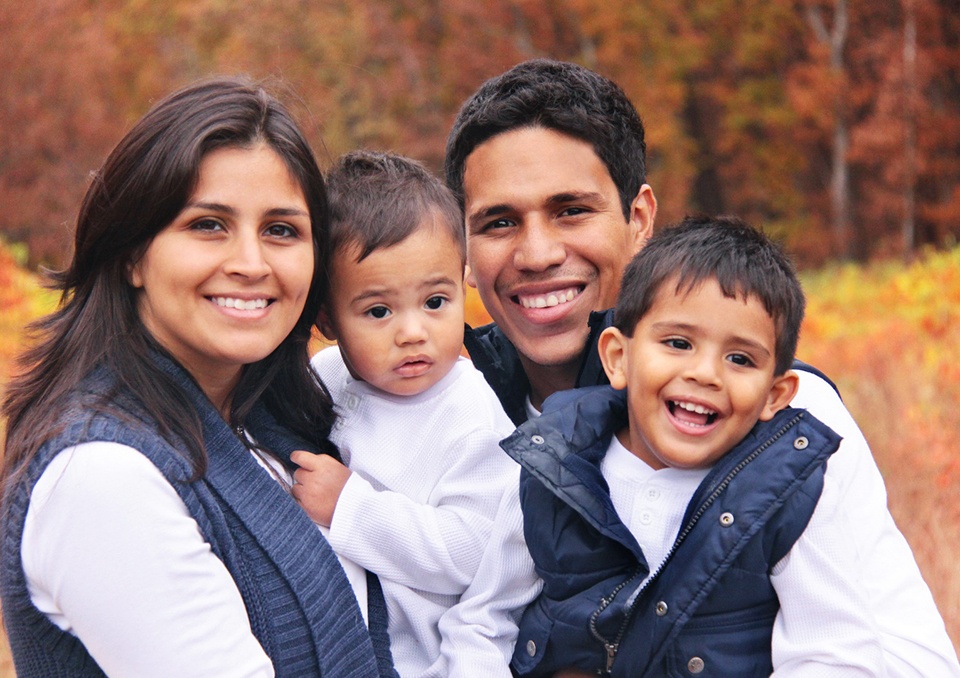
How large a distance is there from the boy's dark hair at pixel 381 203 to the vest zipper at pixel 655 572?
93 centimetres

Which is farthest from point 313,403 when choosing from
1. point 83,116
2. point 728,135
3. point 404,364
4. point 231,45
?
point 231,45

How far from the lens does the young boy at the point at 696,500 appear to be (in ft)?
7.05

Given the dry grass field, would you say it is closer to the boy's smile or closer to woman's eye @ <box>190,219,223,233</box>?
woman's eye @ <box>190,219,223,233</box>

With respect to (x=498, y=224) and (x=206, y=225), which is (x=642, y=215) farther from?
(x=206, y=225)

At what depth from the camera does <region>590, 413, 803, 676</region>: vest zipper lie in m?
2.23

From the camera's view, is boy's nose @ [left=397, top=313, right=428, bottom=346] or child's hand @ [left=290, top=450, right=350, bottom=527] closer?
child's hand @ [left=290, top=450, right=350, bottom=527]

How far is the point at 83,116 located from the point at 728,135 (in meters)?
11.1

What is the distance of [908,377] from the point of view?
6.71 m

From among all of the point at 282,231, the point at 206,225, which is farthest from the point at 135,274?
the point at 282,231

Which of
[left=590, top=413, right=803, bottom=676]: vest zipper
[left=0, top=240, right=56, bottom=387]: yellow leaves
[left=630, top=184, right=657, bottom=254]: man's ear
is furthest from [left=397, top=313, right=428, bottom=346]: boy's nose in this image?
[left=0, top=240, right=56, bottom=387]: yellow leaves

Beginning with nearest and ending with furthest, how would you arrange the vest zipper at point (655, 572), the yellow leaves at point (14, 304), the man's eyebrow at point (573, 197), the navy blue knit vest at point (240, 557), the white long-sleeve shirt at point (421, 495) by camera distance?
1. the navy blue knit vest at point (240, 557)
2. the vest zipper at point (655, 572)
3. the white long-sleeve shirt at point (421, 495)
4. the man's eyebrow at point (573, 197)
5. the yellow leaves at point (14, 304)

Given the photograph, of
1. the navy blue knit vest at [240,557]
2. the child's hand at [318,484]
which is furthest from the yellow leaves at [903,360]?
the navy blue knit vest at [240,557]

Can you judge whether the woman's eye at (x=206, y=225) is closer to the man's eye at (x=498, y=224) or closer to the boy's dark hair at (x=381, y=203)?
the boy's dark hair at (x=381, y=203)

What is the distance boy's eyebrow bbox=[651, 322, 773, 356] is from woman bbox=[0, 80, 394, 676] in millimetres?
788
